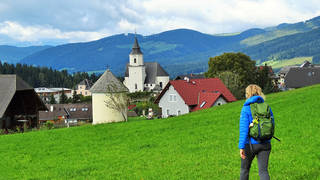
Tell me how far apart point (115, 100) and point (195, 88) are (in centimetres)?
1498

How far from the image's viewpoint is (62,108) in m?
95.7

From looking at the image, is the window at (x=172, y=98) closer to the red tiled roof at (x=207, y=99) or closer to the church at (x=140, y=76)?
the red tiled roof at (x=207, y=99)

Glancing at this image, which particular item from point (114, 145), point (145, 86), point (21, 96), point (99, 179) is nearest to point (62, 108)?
point (145, 86)

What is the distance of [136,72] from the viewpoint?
413 feet

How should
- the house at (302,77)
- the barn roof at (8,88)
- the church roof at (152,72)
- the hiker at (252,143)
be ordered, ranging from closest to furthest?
the hiker at (252,143) < the barn roof at (8,88) < the house at (302,77) < the church roof at (152,72)

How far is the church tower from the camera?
12444 centimetres

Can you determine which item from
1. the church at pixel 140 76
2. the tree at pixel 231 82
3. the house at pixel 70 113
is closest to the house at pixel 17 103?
the tree at pixel 231 82

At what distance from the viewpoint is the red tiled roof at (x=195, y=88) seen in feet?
162

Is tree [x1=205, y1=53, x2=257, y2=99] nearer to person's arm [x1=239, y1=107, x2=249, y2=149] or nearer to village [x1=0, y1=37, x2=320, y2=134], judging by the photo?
village [x1=0, y1=37, x2=320, y2=134]

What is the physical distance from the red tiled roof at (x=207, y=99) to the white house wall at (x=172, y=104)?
1.59 meters

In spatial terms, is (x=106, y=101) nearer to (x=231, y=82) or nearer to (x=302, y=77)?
(x=231, y=82)

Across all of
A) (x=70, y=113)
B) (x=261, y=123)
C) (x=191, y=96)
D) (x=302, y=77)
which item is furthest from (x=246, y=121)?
(x=302, y=77)

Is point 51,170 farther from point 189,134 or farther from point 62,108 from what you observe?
point 62,108

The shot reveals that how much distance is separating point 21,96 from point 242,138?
1252 inches
